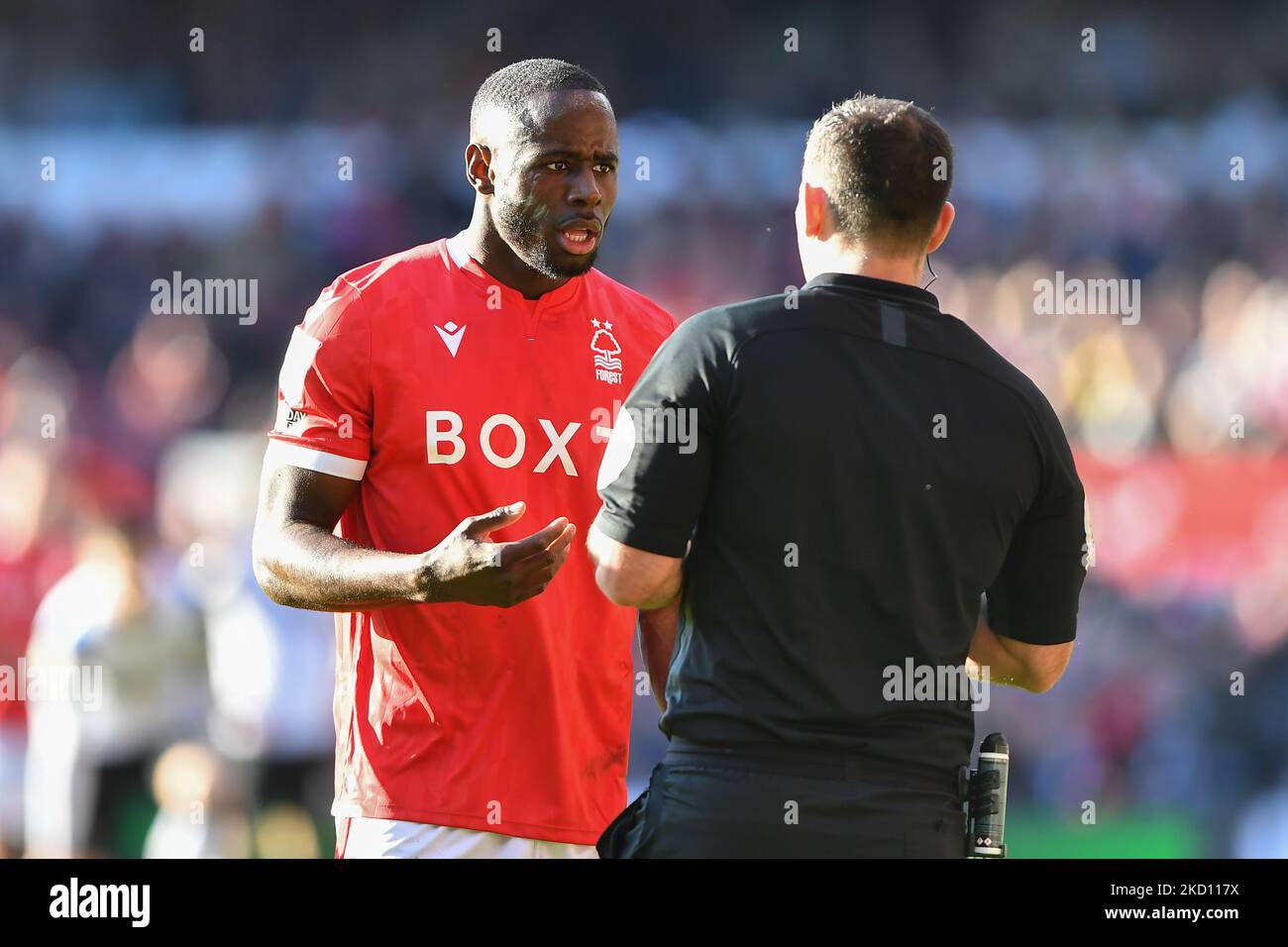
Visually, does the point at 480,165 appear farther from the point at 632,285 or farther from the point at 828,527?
the point at 632,285

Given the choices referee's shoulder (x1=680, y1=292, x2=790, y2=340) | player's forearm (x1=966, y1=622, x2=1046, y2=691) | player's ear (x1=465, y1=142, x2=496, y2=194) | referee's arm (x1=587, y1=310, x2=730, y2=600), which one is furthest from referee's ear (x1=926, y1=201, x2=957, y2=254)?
player's ear (x1=465, y1=142, x2=496, y2=194)

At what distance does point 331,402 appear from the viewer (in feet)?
9.62

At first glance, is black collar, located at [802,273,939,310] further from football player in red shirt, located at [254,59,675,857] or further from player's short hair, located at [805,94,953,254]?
football player in red shirt, located at [254,59,675,857]

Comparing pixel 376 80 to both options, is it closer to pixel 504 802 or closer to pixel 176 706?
pixel 176 706

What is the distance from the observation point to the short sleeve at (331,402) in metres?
2.92

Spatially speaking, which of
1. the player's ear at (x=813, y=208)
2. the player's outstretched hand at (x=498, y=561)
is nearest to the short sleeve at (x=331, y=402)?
the player's outstretched hand at (x=498, y=561)

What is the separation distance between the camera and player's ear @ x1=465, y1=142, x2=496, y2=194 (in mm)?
3215

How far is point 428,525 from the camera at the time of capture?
2.94m

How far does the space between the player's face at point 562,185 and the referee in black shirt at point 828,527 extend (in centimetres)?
79

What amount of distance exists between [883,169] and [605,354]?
0.97 metres

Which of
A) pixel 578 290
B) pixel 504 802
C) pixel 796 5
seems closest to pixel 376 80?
pixel 796 5

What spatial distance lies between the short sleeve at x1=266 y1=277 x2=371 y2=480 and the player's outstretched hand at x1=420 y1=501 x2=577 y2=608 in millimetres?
416

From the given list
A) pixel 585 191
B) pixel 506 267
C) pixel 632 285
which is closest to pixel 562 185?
pixel 585 191

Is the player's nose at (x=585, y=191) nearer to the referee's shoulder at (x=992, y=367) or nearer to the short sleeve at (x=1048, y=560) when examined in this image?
the referee's shoulder at (x=992, y=367)
